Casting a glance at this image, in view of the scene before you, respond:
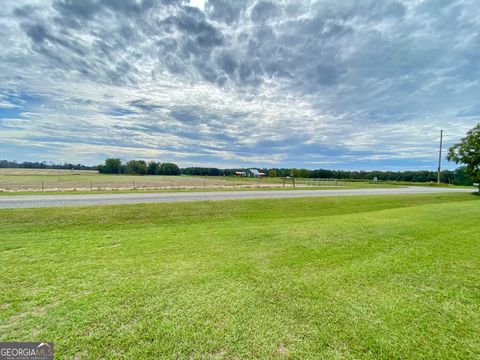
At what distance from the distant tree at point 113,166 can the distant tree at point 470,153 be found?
393ft

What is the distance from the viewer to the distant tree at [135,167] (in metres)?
106

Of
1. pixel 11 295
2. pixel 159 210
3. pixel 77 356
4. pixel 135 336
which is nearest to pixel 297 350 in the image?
pixel 135 336

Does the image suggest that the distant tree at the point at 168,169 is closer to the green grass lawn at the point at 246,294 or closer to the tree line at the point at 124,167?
the tree line at the point at 124,167

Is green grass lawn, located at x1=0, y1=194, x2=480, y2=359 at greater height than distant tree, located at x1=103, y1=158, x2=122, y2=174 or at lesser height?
lesser

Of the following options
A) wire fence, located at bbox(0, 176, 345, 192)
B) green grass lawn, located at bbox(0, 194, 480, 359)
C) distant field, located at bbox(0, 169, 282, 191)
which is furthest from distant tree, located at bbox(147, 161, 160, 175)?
green grass lawn, located at bbox(0, 194, 480, 359)

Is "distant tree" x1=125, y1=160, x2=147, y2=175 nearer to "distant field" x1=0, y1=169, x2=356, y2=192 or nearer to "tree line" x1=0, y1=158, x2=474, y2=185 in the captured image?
"tree line" x1=0, y1=158, x2=474, y2=185

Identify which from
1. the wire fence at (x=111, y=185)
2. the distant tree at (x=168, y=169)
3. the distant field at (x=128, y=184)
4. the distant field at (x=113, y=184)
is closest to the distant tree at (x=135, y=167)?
the distant tree at (x=168, y=169)

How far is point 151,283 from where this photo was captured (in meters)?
3.61

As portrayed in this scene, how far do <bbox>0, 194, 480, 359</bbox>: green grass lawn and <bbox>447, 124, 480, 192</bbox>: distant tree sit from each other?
2684cm

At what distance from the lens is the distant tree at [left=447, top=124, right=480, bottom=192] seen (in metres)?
24.5

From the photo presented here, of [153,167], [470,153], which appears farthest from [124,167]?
[470,153]

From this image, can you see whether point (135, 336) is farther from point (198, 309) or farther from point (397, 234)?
point (397, 234)

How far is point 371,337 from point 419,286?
1951 millimetres

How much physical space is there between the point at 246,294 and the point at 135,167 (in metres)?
116
